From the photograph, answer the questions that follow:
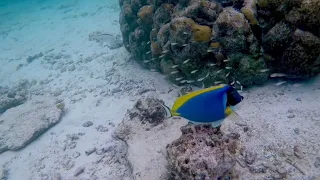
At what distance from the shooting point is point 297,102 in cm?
569

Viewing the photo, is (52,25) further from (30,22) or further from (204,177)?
(204,177)

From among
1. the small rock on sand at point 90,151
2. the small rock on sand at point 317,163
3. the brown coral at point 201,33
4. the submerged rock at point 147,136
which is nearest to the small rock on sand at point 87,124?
the small rock on sand at point 90,151

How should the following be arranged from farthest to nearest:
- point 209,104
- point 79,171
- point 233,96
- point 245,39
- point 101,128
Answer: point 101,128, point 79,171, point 245,39, point 209,104, point 233,96

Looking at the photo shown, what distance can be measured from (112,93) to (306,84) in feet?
22.8

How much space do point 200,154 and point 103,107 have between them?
21.4 feet

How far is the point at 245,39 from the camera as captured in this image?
591 centimetres

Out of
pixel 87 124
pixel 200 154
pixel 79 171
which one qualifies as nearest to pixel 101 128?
pixel 87 124

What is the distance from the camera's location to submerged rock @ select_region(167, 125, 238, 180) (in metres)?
3.12

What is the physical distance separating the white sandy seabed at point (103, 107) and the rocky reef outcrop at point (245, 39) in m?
0.71

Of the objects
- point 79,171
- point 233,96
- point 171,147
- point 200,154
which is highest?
point 233,96

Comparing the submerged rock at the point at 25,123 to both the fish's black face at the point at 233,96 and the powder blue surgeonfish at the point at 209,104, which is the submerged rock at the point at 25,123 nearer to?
the powder blue surgeonfish at the point at 209,104

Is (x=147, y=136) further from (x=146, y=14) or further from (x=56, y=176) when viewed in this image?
(x=146, y=14)

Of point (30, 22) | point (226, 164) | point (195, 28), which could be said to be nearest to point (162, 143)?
point (226, 164)

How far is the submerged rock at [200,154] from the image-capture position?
312cm
